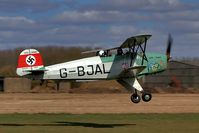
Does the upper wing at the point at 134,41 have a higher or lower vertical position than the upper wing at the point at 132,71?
higher

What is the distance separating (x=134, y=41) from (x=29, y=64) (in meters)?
6.31

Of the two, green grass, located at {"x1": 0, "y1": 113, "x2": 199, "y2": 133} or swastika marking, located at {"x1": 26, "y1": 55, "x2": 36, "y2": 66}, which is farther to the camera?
swastika marking, located at {"x1": 26, "y1": 55, "x2": 36, "y2": 66}

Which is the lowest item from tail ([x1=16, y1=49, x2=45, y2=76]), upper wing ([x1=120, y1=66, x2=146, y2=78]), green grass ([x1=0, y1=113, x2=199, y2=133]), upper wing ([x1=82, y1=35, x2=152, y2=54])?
green grass ([x1=0, y1=113, x2=199, y2=133])

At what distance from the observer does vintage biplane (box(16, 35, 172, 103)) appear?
34094 millimetres

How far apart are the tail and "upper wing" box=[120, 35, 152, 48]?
5.03 metres

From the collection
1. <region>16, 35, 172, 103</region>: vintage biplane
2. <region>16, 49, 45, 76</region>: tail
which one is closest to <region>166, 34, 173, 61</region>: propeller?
<region>16, 35, 172, 103</region>: vintage biplane

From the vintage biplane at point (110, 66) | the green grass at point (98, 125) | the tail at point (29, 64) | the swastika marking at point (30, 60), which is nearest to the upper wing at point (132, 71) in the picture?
the vintage biplane at point (110, 66)

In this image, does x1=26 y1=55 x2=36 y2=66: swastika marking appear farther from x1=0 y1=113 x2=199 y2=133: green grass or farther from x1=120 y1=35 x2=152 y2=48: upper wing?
x1=120 y1=35 x2=152 y2=48: upper wing

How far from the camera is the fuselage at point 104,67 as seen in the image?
34.1m

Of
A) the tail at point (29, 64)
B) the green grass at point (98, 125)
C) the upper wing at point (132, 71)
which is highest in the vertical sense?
the tail at point (29, 64)

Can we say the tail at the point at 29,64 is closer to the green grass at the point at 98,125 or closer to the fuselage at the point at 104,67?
the fuselage at the point at 104,67

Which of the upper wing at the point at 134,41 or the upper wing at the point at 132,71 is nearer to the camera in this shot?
the upper wing at the point at 134,41

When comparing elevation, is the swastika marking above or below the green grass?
above

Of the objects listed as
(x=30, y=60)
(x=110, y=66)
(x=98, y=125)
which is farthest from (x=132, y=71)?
(x=30, y=60)
